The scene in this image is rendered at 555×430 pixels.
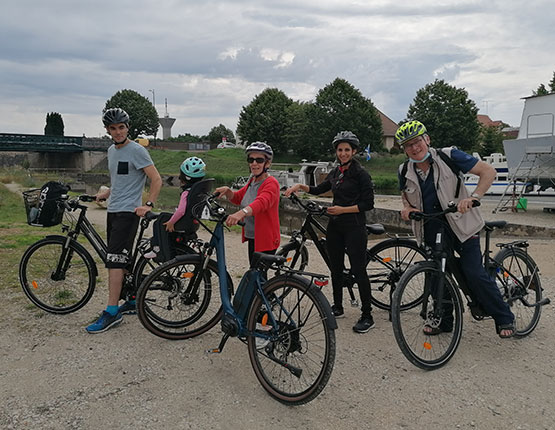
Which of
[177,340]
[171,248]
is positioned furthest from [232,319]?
[171,248]

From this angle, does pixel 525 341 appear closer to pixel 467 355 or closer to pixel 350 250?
pixel 467 355

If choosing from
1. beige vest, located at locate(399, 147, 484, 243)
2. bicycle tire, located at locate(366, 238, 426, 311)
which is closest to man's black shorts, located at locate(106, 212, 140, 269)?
bicycle tire, located at locate(366, 238, 426, 311)

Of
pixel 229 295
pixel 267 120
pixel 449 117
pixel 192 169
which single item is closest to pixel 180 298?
pixel 229 295

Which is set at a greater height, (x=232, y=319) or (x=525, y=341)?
(x=232, y=319)

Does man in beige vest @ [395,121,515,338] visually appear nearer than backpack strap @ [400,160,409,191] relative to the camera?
Yes

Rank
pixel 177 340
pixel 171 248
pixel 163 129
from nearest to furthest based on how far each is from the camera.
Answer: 1. pixel 177 340
2. pixel 171 248
3. pixel 163 129

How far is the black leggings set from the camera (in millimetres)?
4680

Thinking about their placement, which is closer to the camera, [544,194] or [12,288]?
[12,288]

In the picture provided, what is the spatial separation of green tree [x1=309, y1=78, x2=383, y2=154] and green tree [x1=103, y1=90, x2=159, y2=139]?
114ft

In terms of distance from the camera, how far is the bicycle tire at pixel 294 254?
5477mm

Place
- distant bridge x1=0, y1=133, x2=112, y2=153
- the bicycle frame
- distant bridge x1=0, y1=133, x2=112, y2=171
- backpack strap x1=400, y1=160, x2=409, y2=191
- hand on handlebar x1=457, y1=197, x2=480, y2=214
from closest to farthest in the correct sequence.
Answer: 1. the bicycle frame
2. hand on handlebar x1=457, y1=197, x2=480, y2=214
3. backpack strap x1=400, y1=160, x2=409, y2=191
4. distant bridge x1=0, y1=133, x2=112, y2=153
5. distant bridge x1=0, y1=133, x2=112, y2=171

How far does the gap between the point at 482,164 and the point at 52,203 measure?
4037mm

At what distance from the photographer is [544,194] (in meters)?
20.5

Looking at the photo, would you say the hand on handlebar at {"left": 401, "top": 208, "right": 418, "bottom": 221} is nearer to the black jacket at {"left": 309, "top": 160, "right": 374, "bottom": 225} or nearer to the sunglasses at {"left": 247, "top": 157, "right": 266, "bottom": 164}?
the black jacket at {"left": 309, "top": 160, "right": 374, "bottom": 225}
